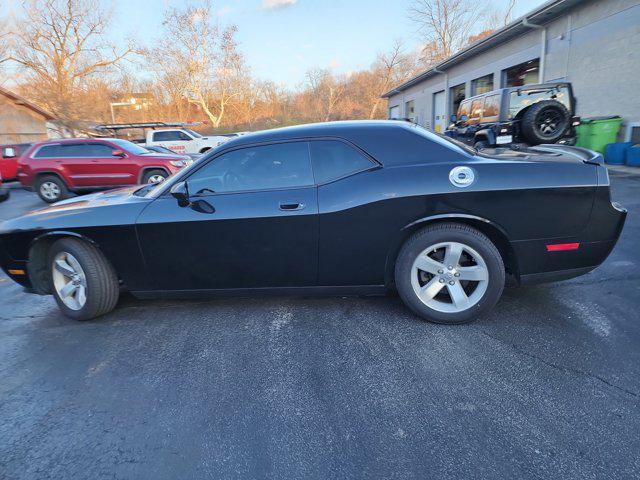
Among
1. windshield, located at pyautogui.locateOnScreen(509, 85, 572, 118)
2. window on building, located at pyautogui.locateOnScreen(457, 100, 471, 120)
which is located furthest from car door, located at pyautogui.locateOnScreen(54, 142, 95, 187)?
window on building, located at pyautogui.locateOnScreen(457, 100, 471, 120)

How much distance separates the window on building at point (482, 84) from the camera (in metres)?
19.5

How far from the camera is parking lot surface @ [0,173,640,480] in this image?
1.84 m

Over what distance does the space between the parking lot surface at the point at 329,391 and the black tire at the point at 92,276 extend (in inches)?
5.3

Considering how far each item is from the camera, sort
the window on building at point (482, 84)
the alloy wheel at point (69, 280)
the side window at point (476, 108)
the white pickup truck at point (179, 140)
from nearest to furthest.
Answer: the alloy wheel at point (69, 280)
the side window at point (476, 108)
the white pickup truck at point (179, 140)
the window on building at point (482, 84)

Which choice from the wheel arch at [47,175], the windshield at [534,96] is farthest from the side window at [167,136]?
the windshield at [534,96]

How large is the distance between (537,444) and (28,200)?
13.9 meters

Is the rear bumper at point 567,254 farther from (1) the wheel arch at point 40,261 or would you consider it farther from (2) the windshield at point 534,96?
(2) the windshield at point 534,96

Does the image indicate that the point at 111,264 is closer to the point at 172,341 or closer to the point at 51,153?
the point at 172,341

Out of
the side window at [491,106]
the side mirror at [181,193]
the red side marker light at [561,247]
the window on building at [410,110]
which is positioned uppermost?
the window on building at [410,110]

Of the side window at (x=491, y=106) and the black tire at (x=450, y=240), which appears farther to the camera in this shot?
the side window at (x=491, y=106)

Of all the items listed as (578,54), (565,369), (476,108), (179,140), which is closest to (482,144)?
(476,108)

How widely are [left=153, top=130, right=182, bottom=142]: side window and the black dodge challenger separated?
637 inches

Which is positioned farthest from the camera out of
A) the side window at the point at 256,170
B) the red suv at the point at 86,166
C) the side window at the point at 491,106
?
the side window at the point at 491,106

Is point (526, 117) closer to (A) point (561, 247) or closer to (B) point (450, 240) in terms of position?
(A) point (561, 247)
